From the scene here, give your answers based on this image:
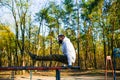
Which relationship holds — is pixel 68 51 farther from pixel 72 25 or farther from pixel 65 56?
pixel 72 25

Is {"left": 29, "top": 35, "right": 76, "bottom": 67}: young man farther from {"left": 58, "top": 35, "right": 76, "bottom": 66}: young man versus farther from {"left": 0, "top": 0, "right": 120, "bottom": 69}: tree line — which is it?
{"left": 0, "top": 0, "right": 120, "bottom": 69}: tree line

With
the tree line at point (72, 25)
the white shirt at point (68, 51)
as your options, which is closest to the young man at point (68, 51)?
the white shirt at point (68, 51)

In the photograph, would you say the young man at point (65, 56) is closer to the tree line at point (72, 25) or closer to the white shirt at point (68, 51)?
the white shirt at point (68, 51)

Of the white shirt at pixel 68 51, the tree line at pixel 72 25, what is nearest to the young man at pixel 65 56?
the white shirt at pixel 68 51

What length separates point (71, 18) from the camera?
53.8 m

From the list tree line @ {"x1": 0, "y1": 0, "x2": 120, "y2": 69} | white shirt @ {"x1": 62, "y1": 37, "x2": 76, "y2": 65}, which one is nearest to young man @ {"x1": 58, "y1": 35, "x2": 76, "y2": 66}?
white shirt @ {"x1": 62, "y1": 37, "x2": 76, "y2": 65}

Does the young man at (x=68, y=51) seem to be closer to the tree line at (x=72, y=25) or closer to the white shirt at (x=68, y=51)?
the white shirt at (x=68, y=51)

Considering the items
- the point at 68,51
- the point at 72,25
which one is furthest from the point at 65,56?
the point at 72,25

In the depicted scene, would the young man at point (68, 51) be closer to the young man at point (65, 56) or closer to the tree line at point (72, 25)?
the young man at point (65, 56)

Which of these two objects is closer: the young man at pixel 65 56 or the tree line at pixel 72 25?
the young man at pixel 65 56

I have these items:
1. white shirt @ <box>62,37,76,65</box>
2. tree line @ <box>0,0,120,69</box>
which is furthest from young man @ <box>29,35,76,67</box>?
tree line @ <box>0,0,120,69</box>

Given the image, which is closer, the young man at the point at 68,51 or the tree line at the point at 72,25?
the young man at the point at 68,51

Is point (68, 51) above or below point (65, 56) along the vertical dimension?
above

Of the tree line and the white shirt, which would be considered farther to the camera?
the tree line
